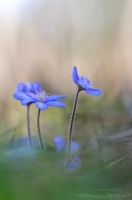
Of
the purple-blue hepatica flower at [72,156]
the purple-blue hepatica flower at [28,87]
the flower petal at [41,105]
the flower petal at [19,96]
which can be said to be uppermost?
the flower petal at [19,96]

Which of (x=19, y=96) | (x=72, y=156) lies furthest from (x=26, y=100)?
(x=72, y=156)

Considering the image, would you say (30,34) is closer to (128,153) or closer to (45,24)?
(45,24)

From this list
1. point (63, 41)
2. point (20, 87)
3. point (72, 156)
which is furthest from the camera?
point (63, 41)

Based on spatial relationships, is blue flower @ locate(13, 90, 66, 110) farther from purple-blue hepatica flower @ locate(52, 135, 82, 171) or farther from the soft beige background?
the soft beige background

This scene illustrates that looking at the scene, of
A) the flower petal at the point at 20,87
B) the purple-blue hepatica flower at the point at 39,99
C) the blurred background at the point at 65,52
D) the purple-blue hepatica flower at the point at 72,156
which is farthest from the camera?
the blurred background at the point at 65,52

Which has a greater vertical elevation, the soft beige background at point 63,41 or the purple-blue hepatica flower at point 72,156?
the soft beige background at point 63,41

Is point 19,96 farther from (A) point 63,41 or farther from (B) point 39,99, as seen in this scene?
(A) point 63,41

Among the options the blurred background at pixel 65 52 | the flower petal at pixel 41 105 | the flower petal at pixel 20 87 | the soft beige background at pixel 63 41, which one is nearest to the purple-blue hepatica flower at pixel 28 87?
the flower petal at pixel 20 87

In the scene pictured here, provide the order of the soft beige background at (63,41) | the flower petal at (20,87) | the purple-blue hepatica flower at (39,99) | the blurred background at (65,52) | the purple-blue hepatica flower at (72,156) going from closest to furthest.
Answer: the purple-blue hepatica flower at (72,156) → the purple-blue hepatica flower at (39,99) → the flower petal at (20,87) → the blurred background at (65,52) → the soft beige background at (63,41)

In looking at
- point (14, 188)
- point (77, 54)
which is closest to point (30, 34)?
point (77, 54)

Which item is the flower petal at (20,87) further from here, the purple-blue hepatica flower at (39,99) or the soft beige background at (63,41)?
the soft beige background at (63,41)

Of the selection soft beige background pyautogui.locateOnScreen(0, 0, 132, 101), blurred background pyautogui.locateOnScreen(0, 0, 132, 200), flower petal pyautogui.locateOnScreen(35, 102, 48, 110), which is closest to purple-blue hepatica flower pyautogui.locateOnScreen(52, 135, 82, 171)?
flower petal pyautogui.locateOnScreen(35, 102, 48, 110)
